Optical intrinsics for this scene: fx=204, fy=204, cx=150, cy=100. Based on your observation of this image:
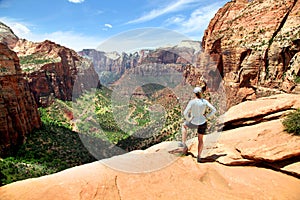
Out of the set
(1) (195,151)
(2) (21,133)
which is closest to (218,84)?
(1) (195,151)

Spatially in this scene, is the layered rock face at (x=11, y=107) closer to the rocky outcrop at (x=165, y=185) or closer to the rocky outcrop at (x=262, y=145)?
the rocky outcrop at (x=165, y=185)

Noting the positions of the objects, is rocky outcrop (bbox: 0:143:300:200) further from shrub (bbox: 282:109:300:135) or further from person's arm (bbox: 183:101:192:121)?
shrub (bbox: 282:109:300:135)

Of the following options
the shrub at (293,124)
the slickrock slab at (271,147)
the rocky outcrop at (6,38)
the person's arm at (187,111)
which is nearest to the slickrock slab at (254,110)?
the shrub at (293,124)

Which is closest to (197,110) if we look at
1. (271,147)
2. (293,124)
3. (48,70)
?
(271,147)

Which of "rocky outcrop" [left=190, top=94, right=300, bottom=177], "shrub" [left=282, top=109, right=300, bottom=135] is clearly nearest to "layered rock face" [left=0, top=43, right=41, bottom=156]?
"rocky outcrop" [left=190, top=94, right=300, bottom=177]

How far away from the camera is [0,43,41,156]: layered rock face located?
108 ft

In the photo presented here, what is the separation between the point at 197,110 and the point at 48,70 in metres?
87.4

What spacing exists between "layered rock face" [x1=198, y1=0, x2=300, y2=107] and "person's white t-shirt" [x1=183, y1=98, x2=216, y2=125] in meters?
16.4

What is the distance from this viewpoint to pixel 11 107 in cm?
3597

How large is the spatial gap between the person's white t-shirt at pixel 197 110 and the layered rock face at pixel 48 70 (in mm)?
78855

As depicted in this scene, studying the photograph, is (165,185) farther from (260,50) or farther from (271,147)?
(260,50)

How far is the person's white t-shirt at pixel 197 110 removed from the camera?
22.6ft

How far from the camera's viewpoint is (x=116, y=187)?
19.3ft

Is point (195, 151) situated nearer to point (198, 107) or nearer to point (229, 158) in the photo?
point (229, 158)
